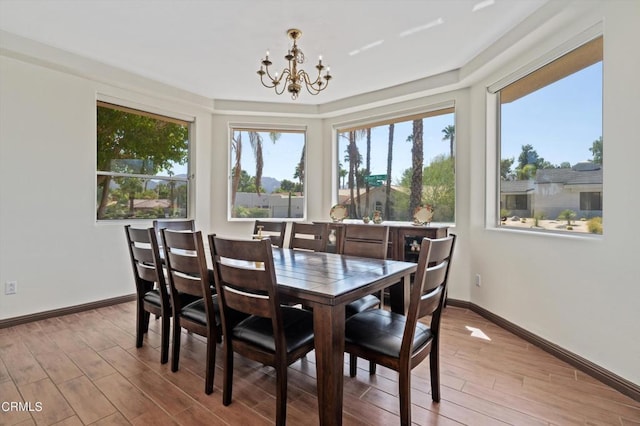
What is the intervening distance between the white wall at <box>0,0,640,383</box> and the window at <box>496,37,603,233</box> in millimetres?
175

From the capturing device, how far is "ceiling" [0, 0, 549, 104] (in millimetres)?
2400

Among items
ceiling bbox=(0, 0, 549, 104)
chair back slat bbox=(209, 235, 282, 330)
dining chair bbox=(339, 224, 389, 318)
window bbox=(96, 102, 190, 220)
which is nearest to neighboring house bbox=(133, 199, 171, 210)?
window bbox=(96, 102, 190, 220)

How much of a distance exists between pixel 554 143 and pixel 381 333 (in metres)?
2.33

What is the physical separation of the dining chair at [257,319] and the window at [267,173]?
3.09 meters

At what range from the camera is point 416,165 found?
409cm

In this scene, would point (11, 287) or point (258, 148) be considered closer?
point (11, 287)

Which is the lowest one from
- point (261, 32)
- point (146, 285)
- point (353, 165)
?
point (146, 285)

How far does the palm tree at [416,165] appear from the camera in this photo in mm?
4047

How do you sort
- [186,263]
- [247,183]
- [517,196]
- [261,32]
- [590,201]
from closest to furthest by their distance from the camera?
[186,263], [590,201], [261,32], [517,196], [247,183]

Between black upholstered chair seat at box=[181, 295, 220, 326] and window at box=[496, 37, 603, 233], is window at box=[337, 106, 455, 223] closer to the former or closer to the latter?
window at box=[496, 37, 603, 233]

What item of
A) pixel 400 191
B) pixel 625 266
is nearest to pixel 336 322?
pixel 625 266

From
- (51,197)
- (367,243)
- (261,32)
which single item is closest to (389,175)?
(367,243)

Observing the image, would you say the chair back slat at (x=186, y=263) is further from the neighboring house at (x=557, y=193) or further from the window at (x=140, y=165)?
the neighboring house at (x=557, y=193)

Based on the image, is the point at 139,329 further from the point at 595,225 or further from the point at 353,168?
the point at 595,225
